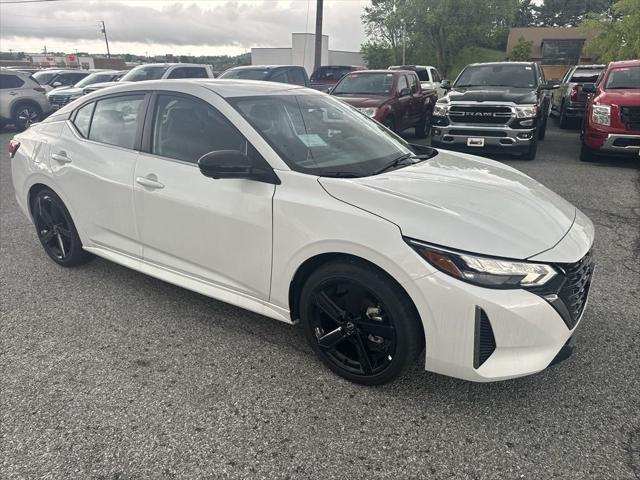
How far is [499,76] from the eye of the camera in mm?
9859

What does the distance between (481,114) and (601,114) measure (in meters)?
2.03

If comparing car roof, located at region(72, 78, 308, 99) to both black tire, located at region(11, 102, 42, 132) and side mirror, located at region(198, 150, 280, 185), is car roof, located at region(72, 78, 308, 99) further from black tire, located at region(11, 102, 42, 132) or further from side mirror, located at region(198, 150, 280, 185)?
black tire, located at region(11, 102, 42, 132)

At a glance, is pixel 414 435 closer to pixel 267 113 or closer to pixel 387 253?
pixel 387 253

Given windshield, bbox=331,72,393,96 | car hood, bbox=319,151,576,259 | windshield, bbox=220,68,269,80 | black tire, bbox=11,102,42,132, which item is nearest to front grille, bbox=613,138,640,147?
windshield, bbox=331,72,393,96

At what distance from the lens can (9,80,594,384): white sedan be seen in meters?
2.25

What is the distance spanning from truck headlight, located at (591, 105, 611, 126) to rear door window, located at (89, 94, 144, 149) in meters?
8.04

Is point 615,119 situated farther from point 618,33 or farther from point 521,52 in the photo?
point 521,52

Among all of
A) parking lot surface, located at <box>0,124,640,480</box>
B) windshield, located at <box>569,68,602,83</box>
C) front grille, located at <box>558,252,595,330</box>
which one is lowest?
parking lot surface, located at <box>0,124,640,480</box>

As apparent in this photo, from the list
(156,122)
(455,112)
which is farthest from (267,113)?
(455,112)

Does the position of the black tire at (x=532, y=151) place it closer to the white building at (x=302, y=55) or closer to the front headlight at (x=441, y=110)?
the front headlight at (x=441, y=110)

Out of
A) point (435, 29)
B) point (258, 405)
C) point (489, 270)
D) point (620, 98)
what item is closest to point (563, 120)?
point (620, 98)

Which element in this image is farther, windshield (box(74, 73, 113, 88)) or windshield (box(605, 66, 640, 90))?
windshield (box(74, 73, 113, 88))

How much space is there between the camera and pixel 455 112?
9.02 m

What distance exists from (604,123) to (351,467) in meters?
8.51
